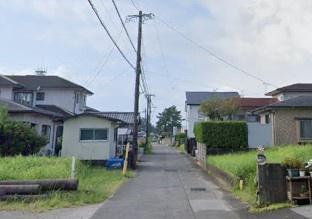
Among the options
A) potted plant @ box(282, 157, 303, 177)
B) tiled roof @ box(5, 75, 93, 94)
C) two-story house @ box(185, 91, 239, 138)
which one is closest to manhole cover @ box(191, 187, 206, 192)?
potted plant @ box(282, 157, 303, 177)

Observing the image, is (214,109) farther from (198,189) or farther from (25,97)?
(198,189)

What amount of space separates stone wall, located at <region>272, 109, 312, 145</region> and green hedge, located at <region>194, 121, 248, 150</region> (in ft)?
10.2

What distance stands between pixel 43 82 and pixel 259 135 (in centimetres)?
2377

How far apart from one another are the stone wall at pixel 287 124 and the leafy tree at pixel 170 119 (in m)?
70.5

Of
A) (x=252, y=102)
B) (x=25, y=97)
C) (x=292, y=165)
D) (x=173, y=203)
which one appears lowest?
(x=173, y=203)

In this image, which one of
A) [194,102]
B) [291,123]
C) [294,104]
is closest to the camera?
[294,104]

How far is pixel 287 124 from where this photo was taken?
86.6ft

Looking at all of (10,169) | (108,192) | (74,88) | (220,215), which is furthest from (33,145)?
(74,88)

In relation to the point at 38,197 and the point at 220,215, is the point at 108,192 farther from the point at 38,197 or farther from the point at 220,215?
the point at 220,215

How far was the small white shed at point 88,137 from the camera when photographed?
970 inches

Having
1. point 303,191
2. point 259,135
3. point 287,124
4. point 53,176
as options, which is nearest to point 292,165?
point 303,191

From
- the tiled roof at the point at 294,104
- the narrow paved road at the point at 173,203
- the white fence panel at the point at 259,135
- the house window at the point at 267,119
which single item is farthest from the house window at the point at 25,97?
the narrow paved road at the point at 173,203

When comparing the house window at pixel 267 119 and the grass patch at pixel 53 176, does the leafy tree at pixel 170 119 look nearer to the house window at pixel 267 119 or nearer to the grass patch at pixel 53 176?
the house window at pixel 267 119

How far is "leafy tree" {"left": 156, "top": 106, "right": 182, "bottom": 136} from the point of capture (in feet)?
322
